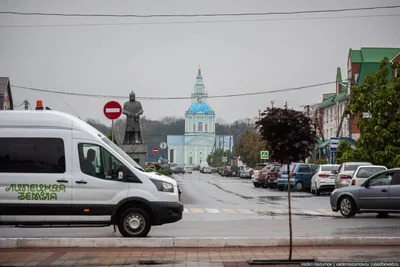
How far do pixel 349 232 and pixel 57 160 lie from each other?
7.09 meters

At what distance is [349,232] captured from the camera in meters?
16.7

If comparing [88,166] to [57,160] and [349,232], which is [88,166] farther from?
[349,232]

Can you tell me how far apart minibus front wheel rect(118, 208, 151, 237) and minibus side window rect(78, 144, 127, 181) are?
793 mm

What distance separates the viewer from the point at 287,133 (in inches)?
469

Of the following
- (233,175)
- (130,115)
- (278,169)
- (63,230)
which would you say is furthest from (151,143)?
(63,230)

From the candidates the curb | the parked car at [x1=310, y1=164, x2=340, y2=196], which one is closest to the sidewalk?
the curb

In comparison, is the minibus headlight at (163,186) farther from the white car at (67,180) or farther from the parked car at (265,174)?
the parked car at (265,174)

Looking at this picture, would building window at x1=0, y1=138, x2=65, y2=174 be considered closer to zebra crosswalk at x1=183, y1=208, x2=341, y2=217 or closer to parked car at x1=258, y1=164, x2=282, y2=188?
zebra crosswalk at x1=183, y1=208, x2=341, y2=217

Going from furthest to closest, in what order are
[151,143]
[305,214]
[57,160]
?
[151,143] → [305,214] → [57,160]

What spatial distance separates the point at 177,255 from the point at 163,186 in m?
2.90

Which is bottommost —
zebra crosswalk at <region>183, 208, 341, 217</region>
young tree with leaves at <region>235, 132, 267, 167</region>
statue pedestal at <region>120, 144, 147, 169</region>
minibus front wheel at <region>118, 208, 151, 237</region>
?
zebra crosswalk at <region>183, 208, 341, 217</region>

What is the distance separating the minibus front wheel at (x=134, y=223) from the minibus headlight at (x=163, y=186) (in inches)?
24.5

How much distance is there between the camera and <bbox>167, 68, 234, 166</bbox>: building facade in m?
184

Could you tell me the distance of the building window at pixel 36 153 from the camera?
1456 centimetres
